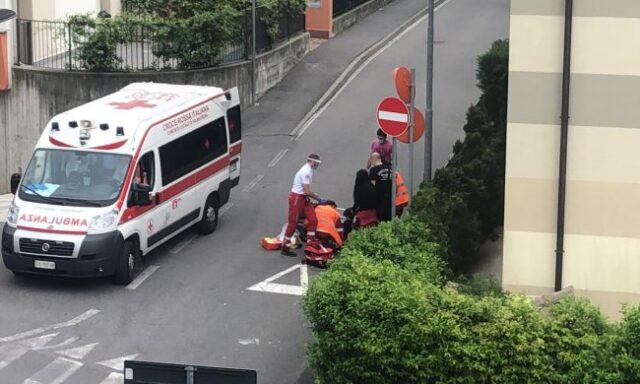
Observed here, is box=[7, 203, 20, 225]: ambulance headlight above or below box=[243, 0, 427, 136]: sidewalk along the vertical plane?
below

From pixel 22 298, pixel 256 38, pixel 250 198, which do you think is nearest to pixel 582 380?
pixel 22 298

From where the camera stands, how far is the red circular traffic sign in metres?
15.4

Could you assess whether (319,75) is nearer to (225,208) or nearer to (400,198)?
(225,208)

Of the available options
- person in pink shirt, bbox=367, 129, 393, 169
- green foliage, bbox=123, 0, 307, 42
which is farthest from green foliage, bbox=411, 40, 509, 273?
green foliage, bbox=123, 0, 307, 42

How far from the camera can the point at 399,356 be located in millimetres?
11141

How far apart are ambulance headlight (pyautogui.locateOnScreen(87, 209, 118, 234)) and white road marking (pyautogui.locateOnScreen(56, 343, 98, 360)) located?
215 cm

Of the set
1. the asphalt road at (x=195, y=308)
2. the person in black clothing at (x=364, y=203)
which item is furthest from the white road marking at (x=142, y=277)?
the person in black clothing at (x=364, y=203)

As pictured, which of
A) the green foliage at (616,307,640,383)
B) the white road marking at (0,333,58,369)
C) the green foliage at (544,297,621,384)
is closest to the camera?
the green foliage at (616,307,640,383)

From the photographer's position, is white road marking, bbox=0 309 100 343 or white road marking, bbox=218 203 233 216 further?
white road marking, bbox=218 203 233 216

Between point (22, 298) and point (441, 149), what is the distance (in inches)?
423

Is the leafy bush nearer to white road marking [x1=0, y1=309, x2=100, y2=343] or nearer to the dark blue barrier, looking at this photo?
the dark blue barrier

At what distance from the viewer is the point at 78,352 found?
1461 centimetres

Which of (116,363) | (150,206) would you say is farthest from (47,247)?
(116,363)

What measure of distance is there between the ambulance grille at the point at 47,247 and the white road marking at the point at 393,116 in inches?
182
